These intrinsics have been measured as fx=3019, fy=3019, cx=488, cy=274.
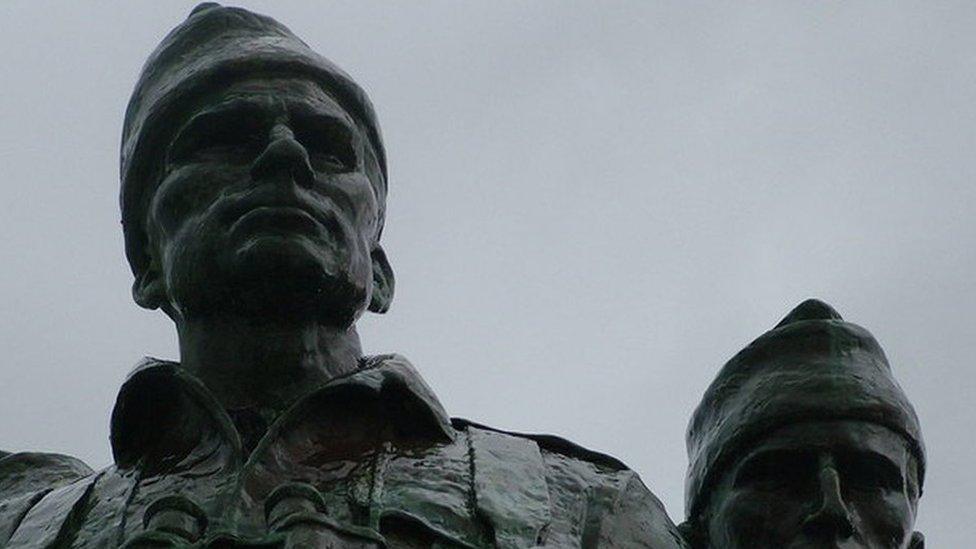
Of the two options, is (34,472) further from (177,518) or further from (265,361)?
(177,518)

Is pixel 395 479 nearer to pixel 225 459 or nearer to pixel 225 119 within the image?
pixel 225 459

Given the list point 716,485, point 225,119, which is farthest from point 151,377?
point 716,485

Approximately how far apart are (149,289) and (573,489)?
1.97 m

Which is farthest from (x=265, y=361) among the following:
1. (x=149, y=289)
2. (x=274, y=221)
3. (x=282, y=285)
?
(x=149, y=289)

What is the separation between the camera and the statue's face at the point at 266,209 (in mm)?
9188

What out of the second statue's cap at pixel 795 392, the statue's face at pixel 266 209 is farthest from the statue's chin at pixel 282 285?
the second statue's cap at pixel 795 392

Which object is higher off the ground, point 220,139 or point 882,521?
point 220,139

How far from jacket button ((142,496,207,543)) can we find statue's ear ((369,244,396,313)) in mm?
2124

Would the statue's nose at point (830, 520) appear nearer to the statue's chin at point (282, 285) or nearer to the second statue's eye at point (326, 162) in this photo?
the statue's chin at point (282, 285)

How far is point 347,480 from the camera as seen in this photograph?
8.50 m

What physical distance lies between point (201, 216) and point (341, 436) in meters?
1.05

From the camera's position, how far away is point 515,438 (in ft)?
29.6

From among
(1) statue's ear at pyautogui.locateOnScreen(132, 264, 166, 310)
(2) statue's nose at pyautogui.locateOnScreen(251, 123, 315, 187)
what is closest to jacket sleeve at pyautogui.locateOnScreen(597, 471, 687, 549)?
(2) statue's nose at pyautogui.locateOnScreen(251, 123, 315, 187)

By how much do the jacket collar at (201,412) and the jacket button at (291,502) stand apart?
0.64 meters
